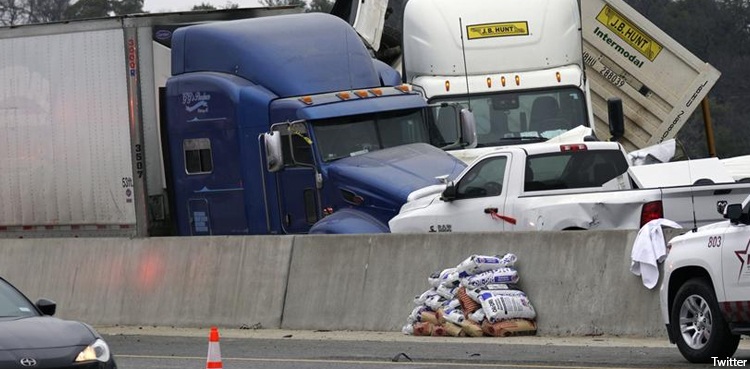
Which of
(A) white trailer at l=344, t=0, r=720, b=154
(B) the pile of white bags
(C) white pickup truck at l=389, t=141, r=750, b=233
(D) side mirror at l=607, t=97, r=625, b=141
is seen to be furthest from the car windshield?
(D) side mirror at l=607, t=97, r=625, b=141

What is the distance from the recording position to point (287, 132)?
22094mm

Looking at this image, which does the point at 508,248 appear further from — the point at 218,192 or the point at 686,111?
the point at 686,111

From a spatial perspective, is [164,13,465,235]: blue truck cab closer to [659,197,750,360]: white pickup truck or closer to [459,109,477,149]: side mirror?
[459,109,477,149]: side mirror

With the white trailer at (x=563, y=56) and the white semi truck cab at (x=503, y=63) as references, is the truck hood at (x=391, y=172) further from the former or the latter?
the white trailer at (x=563, y=56)

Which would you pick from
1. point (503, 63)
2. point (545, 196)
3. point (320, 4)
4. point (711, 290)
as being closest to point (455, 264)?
point (545, 196)

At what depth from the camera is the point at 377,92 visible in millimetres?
23156

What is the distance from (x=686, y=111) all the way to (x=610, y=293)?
41.6ft

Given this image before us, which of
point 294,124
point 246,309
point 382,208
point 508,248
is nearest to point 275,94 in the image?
point 294,124

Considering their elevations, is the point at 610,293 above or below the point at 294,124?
below

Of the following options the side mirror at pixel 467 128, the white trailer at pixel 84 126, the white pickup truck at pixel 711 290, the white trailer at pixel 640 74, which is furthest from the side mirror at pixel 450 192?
the white trailer at pixel 640 74

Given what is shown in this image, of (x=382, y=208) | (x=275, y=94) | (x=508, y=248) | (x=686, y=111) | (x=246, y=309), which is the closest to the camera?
(x=508, y=248)

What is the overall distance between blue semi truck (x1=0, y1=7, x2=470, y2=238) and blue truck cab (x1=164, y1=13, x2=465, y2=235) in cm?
2

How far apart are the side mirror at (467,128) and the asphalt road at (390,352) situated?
541cm

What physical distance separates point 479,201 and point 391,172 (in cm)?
313
